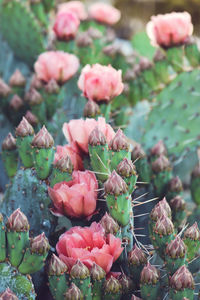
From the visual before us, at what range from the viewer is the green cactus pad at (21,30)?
262cm

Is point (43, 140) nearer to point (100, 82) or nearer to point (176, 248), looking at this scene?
point (100, 82)

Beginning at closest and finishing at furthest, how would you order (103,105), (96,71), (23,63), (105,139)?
1. (105,139)
2. (96,71)
3. (103,105)
4. (23,63)

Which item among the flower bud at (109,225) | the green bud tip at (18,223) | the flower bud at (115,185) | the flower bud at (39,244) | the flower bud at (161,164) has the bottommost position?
the flower bud at (161,164)

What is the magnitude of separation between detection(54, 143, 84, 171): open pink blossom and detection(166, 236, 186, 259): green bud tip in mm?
399

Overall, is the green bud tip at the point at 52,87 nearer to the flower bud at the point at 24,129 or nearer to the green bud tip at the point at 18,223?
the flower bud at the point at 24,129

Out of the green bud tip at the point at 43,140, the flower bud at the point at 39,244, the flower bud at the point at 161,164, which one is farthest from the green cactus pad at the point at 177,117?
the flower bud at the point at 39,244

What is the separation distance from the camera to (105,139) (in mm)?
1383

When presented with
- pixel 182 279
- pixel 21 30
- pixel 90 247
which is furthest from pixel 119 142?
pixel 21 30

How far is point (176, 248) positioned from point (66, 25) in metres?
1.30

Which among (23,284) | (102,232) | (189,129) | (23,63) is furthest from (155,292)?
(23,63)

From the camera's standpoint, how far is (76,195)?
1324 millimetres

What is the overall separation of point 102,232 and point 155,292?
19cm

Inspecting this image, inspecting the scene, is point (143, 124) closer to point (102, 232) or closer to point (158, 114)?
point (158, 114)

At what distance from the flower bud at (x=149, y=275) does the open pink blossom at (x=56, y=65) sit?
97 centimetres
